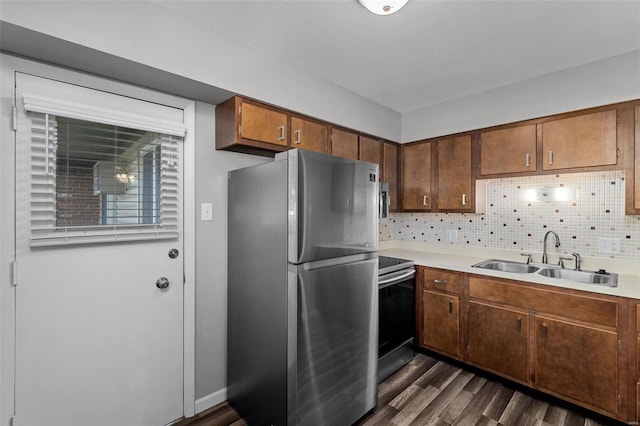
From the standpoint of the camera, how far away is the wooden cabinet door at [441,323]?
2.60 meters

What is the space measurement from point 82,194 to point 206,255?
797 millimetres

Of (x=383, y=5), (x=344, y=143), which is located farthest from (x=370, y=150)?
(x=383, y=5)

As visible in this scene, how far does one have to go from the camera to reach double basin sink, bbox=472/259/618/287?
2.23m

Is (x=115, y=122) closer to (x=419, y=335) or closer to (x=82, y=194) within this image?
(x=82, y=194)

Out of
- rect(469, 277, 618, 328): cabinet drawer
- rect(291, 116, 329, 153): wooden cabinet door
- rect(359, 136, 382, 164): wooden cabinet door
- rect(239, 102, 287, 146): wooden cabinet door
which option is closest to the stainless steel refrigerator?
rect(239, 102, 287, 146): wooden cabinet door

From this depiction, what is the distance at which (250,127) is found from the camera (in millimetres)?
2045

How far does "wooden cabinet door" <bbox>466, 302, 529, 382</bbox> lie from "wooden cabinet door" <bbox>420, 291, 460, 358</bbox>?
11 centimetres

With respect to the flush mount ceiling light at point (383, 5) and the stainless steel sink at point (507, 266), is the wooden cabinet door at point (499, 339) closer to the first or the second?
the stainless steel sink at point (507, 266)

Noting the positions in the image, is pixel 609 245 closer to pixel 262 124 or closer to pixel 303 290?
pixel 303 290

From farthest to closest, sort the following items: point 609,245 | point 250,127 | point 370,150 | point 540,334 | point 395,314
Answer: point 370,150, point 395,314, point 609,245, point 540,334, point 250,127

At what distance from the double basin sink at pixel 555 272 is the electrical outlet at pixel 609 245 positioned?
17 centimetres

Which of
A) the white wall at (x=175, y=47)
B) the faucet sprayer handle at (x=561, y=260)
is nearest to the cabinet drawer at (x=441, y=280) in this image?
the faucet sprayer handle at (x=561, y=260)

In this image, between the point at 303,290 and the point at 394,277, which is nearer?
the point at 303,290

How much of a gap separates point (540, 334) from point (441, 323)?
0.73 m
